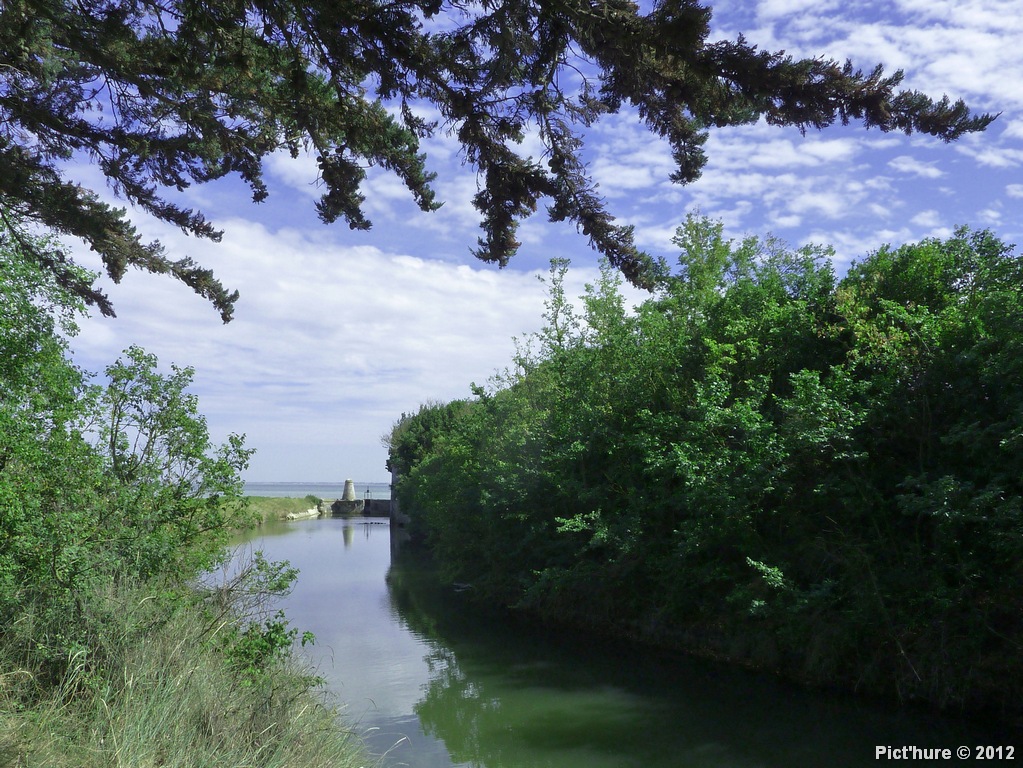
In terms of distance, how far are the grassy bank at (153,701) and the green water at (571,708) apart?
2.47 m

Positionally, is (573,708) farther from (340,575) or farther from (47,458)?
(340,575)

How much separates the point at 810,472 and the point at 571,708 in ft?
18.5

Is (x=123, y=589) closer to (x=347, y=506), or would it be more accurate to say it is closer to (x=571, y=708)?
(x=571, y=708)

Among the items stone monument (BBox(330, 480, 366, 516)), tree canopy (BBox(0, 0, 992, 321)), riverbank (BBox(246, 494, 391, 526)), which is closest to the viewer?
tree canopy (BBox(0, 0, 992, 321))

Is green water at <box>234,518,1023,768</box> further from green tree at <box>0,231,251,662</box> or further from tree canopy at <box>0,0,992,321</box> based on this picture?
tree canopy at <box>0,0,992,321</box>

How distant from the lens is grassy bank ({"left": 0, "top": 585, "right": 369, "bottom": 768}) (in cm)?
509

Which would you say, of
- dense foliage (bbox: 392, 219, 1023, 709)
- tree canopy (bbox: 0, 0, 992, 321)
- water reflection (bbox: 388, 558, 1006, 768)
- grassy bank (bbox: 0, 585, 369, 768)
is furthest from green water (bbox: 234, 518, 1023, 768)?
tree canopy (bbox: 0, 0, 992, 321)

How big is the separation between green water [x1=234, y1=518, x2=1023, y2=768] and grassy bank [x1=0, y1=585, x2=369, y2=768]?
8.10 ft

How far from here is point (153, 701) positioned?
5586mm

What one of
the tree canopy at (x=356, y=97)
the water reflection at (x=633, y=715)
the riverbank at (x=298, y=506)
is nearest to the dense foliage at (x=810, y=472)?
the water reflection at (x=633, y=715)

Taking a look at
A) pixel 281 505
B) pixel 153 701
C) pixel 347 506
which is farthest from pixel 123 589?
pixel 347 506

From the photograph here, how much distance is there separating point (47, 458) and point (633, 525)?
10.9 metres

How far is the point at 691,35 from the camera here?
14.6 feet

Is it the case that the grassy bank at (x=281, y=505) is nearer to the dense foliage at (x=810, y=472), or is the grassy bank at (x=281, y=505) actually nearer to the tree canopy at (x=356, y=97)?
the dense foliage at (x=810, y=472)
